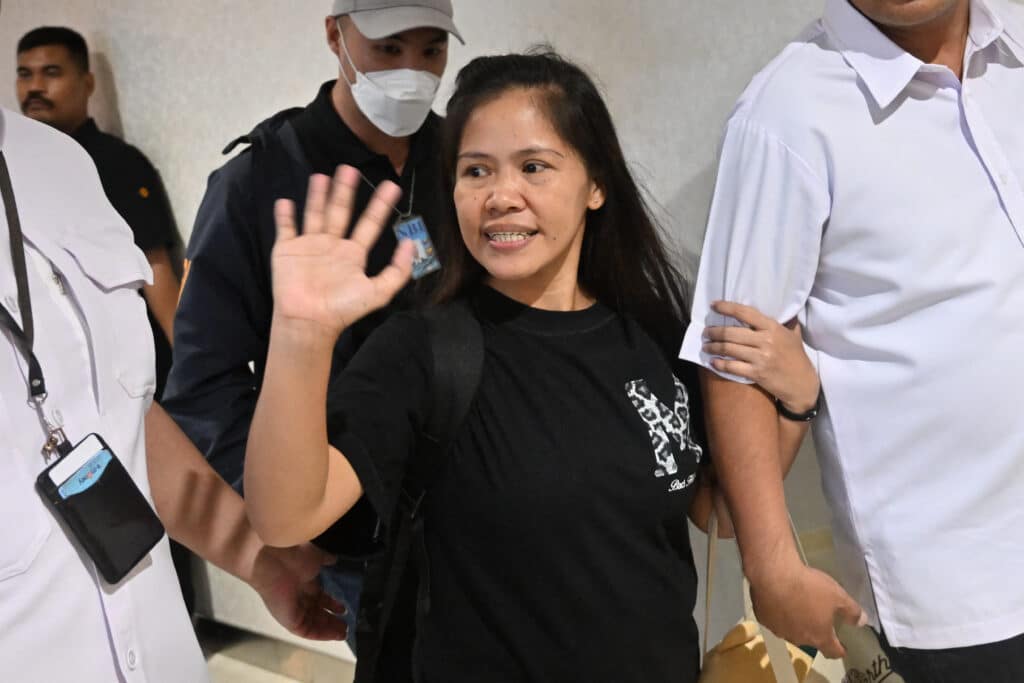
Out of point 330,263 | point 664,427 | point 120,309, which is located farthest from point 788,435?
point 120,309

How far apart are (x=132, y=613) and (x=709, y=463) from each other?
0.83 m

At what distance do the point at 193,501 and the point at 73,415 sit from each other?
12.0 inches

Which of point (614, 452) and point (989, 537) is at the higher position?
point (614, 452)

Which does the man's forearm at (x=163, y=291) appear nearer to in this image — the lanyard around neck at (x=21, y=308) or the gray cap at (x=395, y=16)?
the gray cap at (x=395, y=16)

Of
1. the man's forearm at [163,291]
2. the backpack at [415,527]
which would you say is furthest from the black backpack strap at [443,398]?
the man's forearm at [163,291]

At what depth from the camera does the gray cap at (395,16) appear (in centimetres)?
183

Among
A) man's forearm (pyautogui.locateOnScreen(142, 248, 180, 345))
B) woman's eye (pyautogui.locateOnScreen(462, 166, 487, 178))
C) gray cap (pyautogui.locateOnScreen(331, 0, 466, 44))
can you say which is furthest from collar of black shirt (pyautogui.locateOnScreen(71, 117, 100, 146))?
woman's eye (pyautogui.locateOnScreen(462, 166, 487, 178))

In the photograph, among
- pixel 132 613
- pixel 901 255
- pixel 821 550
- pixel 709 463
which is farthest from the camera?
pixel 821 550

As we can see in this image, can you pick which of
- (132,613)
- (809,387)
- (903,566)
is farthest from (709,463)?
(132,613)

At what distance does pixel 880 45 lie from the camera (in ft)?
4.30

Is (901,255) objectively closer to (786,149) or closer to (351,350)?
(786,149)

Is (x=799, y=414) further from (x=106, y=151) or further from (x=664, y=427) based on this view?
(x=106, y=151)

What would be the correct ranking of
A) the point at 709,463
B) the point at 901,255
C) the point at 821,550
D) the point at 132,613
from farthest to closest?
the point at 821,550 → the point at 709,463 → the point at 901,255 → the point at 132,613

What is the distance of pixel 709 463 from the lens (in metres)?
1.46
